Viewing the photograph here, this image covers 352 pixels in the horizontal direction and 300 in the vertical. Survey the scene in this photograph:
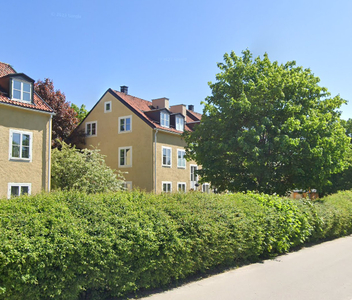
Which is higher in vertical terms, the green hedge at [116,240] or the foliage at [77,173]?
the foliage at [77,173]

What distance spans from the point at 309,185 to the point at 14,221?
1591 cm

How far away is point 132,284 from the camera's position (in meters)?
6.05

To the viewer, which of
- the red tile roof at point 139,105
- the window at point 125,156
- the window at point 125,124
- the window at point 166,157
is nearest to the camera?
the red tile roof at point 139,105

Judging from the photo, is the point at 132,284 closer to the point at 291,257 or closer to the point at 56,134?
the point at 291,257

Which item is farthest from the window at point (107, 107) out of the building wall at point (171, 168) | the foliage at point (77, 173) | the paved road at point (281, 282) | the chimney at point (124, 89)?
the paved road at point (281, 282)

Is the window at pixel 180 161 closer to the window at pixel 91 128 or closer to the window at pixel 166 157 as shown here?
the window at pixel 166 157

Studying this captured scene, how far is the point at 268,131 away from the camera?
680 inches

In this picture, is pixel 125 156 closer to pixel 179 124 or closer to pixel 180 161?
pixel 180 161

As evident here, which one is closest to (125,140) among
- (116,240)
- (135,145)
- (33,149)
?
(135,145)

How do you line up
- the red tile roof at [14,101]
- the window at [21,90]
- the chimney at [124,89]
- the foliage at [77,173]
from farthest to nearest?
the chimney at [124,89] < the foliage at [77,173] < the window at [21,90] < the red tile roof at [14,101]

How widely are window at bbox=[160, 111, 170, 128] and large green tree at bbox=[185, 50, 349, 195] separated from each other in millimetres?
10559

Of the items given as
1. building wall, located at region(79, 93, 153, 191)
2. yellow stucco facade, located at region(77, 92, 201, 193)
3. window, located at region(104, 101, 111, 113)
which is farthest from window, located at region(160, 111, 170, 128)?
window, located at region(104, 101, 111, 113)

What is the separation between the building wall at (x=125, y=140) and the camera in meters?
28.9

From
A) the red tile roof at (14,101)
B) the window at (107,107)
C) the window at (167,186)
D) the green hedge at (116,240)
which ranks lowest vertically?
the green hedge at (116,240)
